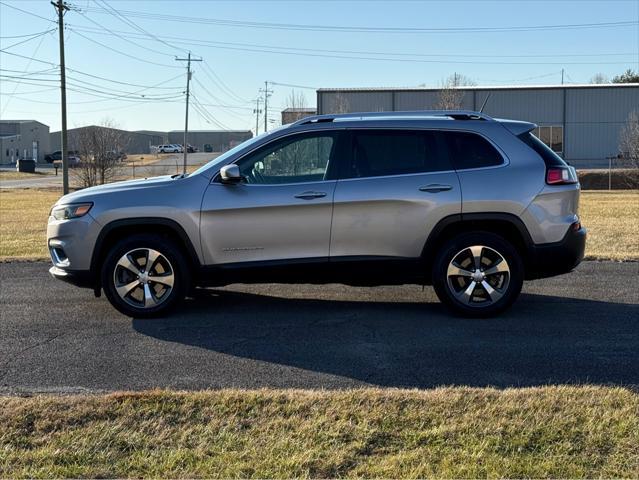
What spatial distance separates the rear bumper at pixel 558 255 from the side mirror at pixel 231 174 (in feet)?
9.26

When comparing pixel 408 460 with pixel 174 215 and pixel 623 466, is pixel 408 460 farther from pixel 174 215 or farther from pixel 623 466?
pixel 174 215

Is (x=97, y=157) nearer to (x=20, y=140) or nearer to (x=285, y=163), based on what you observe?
(x=285, y=163)

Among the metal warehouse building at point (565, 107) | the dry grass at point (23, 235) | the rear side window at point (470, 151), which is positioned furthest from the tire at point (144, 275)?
the metal warehouse building at point (565, 107)

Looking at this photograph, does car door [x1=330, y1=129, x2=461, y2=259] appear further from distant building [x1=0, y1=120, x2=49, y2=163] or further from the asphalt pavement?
distant building [x1=0, y1=120, x2=49, y2=163]

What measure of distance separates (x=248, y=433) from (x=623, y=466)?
1.92 meters

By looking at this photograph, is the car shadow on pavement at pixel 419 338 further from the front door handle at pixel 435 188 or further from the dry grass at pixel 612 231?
the dry grass at pixel 612 231

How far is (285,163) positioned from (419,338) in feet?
6.79

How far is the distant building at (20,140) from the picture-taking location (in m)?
107

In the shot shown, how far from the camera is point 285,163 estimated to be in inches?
275

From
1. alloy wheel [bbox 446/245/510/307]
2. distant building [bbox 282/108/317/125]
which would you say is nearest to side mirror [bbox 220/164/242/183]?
alloy wheel [bbox 446/245/510/307]

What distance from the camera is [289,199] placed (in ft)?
22.5

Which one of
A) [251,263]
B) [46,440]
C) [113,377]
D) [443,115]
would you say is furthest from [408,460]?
[443,115]

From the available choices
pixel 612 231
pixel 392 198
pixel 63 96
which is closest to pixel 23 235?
pixel 392 198

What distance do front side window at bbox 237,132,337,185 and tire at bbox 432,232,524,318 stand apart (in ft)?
4.69
